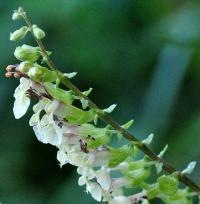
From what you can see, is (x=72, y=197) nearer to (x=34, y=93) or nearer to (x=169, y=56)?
(x=169, y=56)

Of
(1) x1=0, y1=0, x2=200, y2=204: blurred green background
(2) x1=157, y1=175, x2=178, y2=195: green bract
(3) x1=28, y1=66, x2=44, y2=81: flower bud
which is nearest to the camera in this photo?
(3) x1=28, y1=66, x2=44, y2=81: flower bud

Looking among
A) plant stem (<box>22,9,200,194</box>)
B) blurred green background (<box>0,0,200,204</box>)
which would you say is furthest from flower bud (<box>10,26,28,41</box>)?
blurred green background (<box>0,0,200,204</box>)

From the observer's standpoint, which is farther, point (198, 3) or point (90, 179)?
point (198, 3)

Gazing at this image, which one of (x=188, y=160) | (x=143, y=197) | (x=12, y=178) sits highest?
(x=143, y=197)

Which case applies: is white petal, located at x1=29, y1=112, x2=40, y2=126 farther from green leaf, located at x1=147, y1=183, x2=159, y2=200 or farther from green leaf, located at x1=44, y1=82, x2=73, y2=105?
green leaf, located at x1=147, y1=183, x2=159, y2=200

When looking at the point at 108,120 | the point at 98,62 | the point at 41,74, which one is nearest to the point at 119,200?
the point at 108,120

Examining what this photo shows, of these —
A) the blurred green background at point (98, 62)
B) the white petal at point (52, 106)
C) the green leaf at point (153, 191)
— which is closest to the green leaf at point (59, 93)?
the white petal at point (52, 106)

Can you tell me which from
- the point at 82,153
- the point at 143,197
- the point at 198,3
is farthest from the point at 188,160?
the point at 82,153
